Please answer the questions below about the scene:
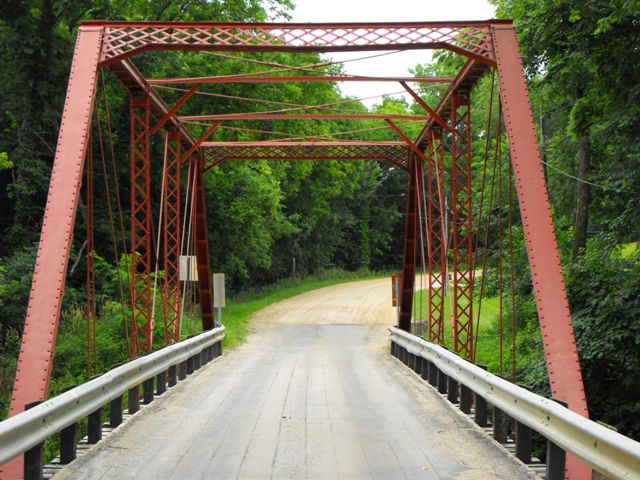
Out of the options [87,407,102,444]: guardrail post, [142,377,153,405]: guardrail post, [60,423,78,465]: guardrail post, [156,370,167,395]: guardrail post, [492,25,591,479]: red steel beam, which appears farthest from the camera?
[156,370,167,395]: guardrail post

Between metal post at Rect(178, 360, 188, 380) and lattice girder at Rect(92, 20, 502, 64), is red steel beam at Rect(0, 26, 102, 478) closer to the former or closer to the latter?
lattice girder at Rect(92, 20, 502, 64)

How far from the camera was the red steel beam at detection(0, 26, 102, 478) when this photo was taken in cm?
664

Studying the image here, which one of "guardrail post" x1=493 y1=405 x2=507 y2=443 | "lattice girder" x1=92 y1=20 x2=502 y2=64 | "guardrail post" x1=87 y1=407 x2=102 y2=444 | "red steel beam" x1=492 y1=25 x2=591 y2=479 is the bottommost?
"guardrail post" x1=493 y1=405 x2=507 y2=443

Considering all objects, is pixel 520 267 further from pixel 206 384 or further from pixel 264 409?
pixel 264 409

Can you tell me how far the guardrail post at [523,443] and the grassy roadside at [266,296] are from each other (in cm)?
1637

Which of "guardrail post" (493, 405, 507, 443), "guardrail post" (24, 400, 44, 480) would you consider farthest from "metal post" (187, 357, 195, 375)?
"guardrail post" (24, 400, 44, 480)

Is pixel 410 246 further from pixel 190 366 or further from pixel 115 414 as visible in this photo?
pixel 115 414

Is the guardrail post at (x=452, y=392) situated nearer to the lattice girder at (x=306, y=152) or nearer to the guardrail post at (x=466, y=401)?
the guardrail post at (x=466, y=401)

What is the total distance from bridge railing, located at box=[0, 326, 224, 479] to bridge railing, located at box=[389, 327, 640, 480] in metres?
3.54

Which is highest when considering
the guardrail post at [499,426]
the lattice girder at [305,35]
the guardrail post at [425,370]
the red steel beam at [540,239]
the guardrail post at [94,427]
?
the lattice girder at [305,35]

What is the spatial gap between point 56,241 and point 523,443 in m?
4.77

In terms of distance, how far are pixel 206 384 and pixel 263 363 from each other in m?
5.04

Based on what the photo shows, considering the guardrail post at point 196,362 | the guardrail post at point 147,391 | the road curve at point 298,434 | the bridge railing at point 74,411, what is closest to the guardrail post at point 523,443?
the road curve at point 298,434

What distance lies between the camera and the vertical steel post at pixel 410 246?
19203 millimetres
